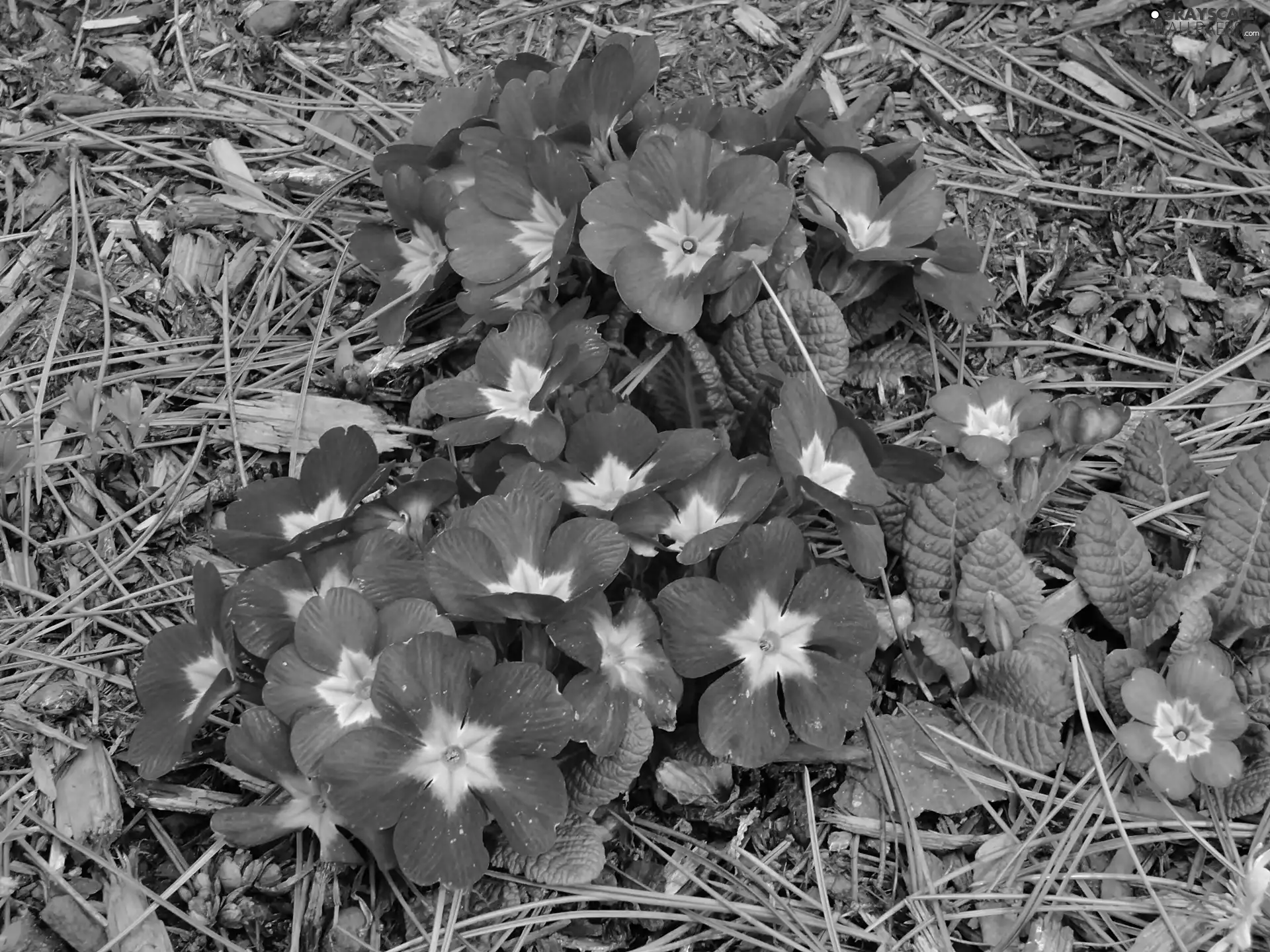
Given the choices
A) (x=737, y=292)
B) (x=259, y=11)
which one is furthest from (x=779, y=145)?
(x=259, y=11)

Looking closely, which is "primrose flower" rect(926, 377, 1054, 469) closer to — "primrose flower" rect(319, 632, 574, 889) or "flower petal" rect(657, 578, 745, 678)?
"flower petal" rect(657, 578, 745, 678)

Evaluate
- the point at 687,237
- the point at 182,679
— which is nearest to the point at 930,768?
the point at 687,237

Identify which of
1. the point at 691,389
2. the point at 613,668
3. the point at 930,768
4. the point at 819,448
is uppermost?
the point at 819,448

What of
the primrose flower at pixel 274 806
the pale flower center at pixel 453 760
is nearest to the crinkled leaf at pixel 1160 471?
the pale flower center at pixel 453 760

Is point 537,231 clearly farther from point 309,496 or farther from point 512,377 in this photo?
point 309,496

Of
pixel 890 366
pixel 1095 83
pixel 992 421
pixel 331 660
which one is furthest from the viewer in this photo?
pixel 1095 83

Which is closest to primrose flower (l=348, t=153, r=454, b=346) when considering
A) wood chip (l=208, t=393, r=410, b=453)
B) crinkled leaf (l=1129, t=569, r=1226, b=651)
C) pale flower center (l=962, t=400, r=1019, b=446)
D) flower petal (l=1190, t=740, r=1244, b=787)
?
wood chip (l=208, t=393, r=410, b=453)

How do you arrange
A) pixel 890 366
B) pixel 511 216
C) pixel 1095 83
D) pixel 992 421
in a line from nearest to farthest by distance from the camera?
pixel 992 421 < pixel 511 216 < pixel 890 366 < pixel 1095 83
